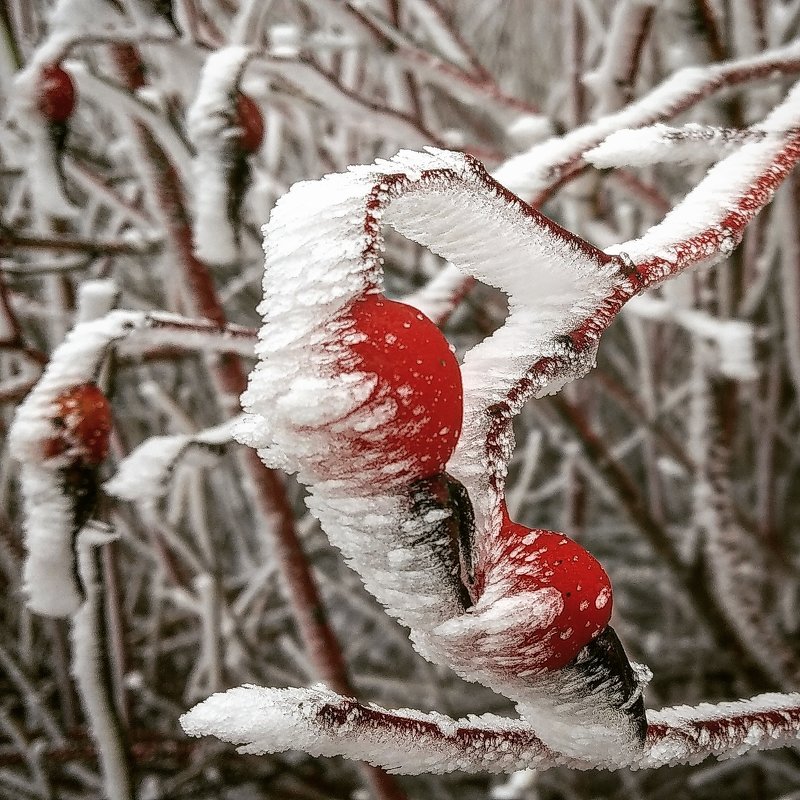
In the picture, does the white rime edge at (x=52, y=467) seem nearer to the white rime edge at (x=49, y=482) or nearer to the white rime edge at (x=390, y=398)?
the white rime edge at (x=49, y=482)

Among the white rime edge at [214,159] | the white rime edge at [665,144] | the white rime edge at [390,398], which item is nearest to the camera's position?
the white rime edge at [390,398]

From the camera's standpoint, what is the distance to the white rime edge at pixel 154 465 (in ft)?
1.73

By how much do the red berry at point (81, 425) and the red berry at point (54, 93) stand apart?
268mm

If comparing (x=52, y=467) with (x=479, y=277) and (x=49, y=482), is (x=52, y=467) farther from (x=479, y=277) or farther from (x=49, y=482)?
(x=479, y=277)

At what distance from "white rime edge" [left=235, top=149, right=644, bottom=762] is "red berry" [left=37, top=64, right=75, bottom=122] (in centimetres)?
44

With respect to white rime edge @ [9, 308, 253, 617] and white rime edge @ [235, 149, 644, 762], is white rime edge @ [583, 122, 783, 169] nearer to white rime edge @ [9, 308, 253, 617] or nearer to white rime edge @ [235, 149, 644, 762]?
white rime edge @ [235, 149, 644, 762]

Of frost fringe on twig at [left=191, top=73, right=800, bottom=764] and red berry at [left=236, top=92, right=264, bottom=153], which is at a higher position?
red berry at [left=236, top=92, right=264, bottom=153]

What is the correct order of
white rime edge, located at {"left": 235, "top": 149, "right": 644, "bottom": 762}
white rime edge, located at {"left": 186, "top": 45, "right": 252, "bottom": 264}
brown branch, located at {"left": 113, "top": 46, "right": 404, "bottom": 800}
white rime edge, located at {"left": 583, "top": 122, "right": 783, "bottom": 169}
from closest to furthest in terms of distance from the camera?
white rime edge, located at {"left": 235, "top": 149, "right": 644, "bottom": 762}, white rime edge, located at {"left": 583, "top": 122, "right": 783, "bottom": 169}, white rime edge, located at {"left": 186, "top": 45, "right": 252, "bottom": 264}, brown branch, located at {"left": 113, "top": 46, "right": 404, "bottom": 800}

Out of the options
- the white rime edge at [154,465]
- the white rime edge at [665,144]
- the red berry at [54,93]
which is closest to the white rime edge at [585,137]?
the white rime edge at [665,144]

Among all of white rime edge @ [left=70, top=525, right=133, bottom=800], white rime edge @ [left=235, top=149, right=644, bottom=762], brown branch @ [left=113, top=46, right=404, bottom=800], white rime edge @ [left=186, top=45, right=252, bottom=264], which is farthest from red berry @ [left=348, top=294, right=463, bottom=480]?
brown branch @ [left=113, top=46, right=404, bottom=800]

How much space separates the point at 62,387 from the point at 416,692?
1491mm

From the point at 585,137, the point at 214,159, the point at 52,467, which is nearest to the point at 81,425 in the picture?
the point at 52,467

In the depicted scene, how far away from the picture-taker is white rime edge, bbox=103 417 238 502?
1.73 feet

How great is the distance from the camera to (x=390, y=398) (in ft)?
0.69
